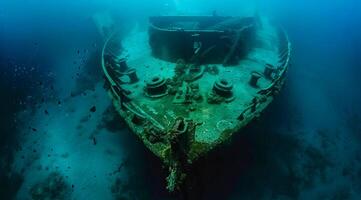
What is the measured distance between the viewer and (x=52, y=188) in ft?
26.8

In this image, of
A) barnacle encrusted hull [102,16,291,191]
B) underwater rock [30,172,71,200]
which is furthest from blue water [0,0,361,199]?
barnacle encrusted hull [102,16,291,191]

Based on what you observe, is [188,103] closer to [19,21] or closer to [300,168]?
[300,168]

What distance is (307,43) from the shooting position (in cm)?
1995

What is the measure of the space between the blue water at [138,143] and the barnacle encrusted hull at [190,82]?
638mm

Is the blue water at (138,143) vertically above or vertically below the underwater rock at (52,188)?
below

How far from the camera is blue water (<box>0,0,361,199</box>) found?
26.1ft

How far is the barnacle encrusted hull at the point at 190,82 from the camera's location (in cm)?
561

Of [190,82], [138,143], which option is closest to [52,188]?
[138,143]

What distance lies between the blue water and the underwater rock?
0.13 ft

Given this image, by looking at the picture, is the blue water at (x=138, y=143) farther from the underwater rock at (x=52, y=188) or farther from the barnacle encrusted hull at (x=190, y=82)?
the barnacle encrusted hull at (x=190, y=82)

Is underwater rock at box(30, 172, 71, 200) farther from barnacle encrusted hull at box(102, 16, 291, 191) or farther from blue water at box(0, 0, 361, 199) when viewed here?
barnacle encrusted hull at box(102, 16, 291, 191)

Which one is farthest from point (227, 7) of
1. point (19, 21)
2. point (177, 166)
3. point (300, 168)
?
point (19, 21)

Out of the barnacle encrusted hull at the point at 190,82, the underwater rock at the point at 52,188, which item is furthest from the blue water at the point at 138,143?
the barnacle encrusted hull at the point at 190,82

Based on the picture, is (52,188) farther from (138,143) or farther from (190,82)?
(190,82)
